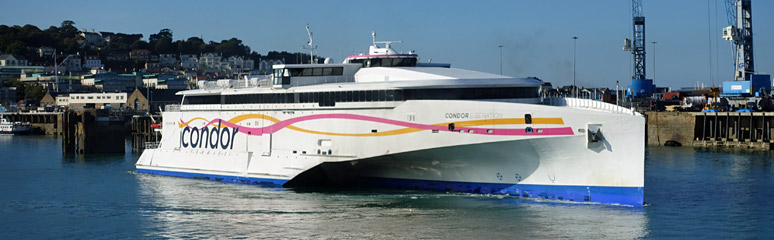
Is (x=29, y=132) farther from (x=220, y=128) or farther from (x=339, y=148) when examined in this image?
(x=339, y=148)

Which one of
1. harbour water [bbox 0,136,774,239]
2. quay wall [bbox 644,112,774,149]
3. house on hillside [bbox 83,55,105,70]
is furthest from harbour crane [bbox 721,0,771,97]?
house on hillside [bbox 83,55,105,70]

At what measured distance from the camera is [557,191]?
2731 centimetres

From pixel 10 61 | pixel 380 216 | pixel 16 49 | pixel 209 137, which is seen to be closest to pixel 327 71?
pixel 209 137

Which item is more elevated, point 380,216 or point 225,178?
point 225,178

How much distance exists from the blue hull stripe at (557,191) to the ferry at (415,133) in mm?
31

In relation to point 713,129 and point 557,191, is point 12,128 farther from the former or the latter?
point 557,191

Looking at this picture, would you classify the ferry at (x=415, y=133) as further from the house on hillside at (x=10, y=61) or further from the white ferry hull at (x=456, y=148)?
the house on hillside at (x=10, y=61)

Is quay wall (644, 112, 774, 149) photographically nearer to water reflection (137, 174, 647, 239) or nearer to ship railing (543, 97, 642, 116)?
ship railing (543, 97, 642, 116)

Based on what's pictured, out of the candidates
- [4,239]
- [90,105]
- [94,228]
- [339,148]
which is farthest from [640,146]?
[90,105]

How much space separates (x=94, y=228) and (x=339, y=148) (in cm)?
846

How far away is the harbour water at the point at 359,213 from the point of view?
79.0 feet

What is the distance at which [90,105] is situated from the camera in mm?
122312

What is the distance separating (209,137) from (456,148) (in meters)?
12.9

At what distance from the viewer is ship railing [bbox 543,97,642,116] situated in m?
27.2
